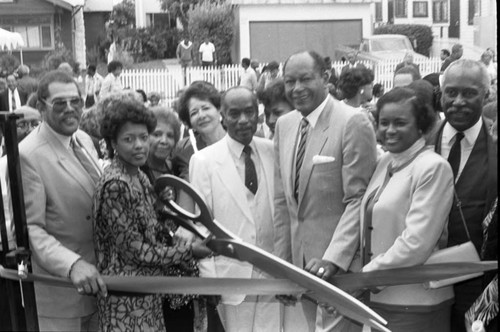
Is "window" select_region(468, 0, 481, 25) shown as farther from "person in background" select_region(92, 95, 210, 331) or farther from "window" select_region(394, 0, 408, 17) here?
"person in background" select_region(92, 95, 210, 331)

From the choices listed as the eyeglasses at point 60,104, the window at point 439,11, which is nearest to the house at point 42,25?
the window at point 439,11

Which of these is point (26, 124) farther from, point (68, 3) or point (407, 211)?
point (68, 3)

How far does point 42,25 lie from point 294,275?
3280cm

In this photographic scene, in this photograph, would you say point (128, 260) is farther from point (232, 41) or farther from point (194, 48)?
point (232, 41)

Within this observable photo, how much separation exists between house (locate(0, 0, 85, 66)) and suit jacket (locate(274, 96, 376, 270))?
99.1ft

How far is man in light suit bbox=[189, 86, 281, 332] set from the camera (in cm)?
470

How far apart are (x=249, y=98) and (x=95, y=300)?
4.68ft

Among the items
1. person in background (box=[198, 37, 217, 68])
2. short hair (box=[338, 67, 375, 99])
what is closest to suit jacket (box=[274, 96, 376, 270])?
short hair (box=[338, 67, 375, 99])

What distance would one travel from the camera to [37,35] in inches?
1358

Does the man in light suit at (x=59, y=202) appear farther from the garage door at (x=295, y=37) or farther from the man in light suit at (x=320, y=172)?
the garage door at (x=295, y=37)

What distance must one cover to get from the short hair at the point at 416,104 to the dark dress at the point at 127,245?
1265 millimetres

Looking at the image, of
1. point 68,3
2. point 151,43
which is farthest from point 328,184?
point 151,43

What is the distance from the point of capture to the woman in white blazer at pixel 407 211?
388 centimetres

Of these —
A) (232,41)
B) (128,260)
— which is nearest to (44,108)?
(128,260)
